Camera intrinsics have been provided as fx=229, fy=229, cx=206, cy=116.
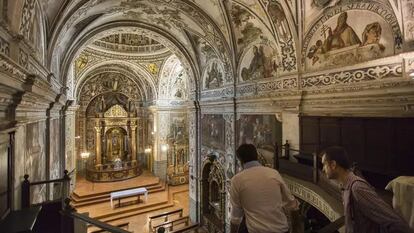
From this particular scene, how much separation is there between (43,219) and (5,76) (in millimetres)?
2717

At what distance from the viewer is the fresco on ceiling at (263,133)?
7.54 m

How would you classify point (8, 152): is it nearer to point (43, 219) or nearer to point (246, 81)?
point (43, 219)

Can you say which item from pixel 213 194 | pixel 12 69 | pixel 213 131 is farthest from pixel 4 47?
pixel 213 194

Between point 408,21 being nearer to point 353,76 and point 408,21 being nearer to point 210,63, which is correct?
point 353,76

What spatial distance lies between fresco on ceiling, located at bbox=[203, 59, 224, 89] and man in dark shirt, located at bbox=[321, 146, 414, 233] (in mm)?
8394

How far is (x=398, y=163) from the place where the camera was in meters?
4.28

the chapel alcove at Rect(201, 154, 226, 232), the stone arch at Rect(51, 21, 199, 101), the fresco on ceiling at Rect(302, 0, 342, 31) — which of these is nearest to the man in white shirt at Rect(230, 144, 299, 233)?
the fresco on ceiling at Rect(302, 0, 342, 31)

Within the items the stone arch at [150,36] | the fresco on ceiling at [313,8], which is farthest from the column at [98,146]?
the fresco on ceiling at [313,8]

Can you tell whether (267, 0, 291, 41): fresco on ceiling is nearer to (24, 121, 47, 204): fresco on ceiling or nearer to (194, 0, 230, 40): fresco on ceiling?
(194, 0, 230, 40): fresco on ceiling

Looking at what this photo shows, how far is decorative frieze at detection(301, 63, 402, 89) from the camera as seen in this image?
4.33 m

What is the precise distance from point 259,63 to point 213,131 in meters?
4.29

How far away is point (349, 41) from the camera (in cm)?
519

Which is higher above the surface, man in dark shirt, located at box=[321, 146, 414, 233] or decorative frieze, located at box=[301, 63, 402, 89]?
decorative frieze, located at box=[301, 63, 402, 89]

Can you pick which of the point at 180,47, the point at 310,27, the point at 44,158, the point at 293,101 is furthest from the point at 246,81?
the point at 44,158
